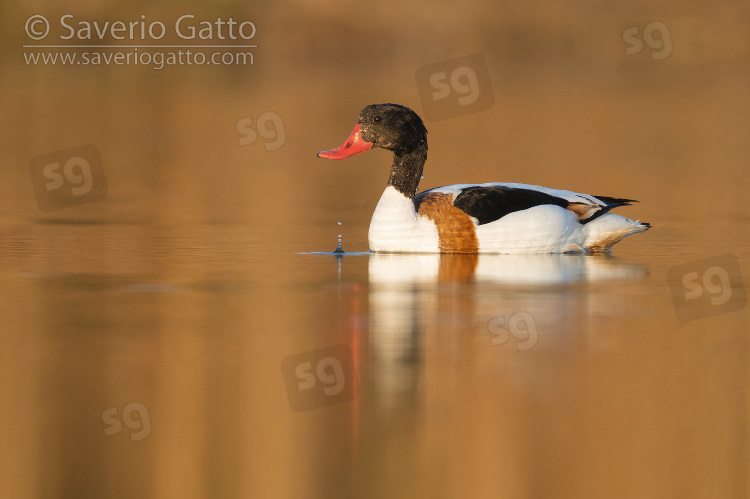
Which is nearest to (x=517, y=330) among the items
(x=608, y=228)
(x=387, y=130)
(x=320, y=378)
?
(x=320, y=378)

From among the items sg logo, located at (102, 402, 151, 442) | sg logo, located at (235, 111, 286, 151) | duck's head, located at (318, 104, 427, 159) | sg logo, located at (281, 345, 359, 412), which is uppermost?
sg logo, located at (235, 111, 286, 151)

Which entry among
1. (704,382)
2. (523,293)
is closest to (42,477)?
(704,382)

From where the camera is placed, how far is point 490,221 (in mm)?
11789

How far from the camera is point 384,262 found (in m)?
11.3

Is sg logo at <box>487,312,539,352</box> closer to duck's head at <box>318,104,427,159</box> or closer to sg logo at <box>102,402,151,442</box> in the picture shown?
sg logo at <box>102,402,151,442</box>

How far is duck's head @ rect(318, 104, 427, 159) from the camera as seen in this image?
1253cm

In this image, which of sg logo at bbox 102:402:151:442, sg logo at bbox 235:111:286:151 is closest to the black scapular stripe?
sg logo at bbox 102:402:151:442

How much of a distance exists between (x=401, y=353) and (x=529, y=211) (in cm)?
505

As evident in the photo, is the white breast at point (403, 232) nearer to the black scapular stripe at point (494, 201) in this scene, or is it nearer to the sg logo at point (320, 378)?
the black scapular stripe at point (494, 201)

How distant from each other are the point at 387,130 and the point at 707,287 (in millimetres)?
3948

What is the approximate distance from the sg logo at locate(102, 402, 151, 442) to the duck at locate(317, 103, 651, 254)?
20.0 ft

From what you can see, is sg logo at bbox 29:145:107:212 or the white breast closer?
the white breast

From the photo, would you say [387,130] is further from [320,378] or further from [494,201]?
[320,378]

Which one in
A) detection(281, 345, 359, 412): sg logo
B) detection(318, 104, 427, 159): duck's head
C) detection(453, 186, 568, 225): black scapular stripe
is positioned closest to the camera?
detection(281, 345, 359, 412): sg logo
